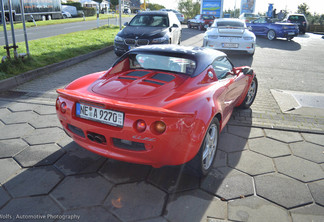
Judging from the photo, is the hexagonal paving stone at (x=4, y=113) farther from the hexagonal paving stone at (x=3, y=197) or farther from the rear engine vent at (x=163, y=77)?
the rear engine vent at (x=163, y=77)

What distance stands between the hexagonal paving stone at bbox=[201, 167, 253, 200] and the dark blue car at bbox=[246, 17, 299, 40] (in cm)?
1628

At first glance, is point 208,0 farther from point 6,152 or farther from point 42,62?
point 6,152

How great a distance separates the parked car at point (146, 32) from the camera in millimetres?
8742

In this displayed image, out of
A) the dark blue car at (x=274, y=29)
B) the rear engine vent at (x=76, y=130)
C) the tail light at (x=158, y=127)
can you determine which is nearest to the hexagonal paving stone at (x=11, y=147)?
the rear engine vent at (x=76, y=130)

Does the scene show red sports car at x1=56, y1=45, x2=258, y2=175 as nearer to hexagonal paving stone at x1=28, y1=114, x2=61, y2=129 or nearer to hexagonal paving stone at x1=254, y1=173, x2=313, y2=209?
hexagonal paving stone at x1=254, y1=173, x2=313, y2=209

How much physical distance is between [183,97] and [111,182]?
1.14m

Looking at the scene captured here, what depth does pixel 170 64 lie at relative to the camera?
3.41m

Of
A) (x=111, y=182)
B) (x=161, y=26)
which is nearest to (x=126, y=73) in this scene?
(x=111, y=182)

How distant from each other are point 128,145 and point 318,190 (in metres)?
2.01

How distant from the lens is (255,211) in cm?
246

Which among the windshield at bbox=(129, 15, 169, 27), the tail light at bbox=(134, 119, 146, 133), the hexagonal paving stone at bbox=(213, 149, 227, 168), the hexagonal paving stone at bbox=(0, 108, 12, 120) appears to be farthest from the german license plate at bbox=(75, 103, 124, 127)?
the windshield at bbox=(129, 15, 169, 27)

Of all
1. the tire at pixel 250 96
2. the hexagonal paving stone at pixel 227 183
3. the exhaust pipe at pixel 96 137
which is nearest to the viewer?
the exhaust pipe at pixel 96 137

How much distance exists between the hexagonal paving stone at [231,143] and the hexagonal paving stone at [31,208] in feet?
7.05

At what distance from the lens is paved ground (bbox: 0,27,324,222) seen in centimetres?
240
